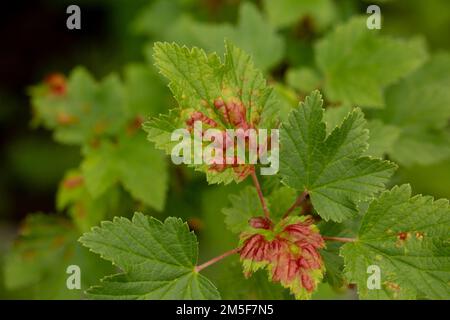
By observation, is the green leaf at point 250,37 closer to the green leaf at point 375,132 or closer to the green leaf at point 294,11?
the green leaf at point 294,11

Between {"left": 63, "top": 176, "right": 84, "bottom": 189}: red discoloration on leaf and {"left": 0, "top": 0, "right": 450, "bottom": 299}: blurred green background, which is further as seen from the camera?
{"left": 0, "top": 0, "right": 450, "bottom": 299}: blurred green background

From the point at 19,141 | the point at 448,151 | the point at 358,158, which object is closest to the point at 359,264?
the point at 358,158

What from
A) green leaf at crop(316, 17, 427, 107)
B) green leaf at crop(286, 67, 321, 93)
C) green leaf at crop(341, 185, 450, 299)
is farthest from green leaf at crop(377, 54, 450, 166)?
green leaf at crop(341, 185, 450, 299)

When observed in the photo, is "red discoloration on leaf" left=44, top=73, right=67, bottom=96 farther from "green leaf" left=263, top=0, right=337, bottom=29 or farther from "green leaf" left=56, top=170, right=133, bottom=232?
"green leaf" left=263, top=0, right=337, bottom=29

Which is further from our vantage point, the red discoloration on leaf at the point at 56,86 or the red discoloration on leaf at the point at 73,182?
the red discoloration on leaf at the point at 56,86

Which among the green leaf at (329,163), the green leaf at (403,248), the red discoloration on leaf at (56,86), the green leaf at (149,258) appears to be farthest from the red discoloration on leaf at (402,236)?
the red discoloration on leaf at (56,86)

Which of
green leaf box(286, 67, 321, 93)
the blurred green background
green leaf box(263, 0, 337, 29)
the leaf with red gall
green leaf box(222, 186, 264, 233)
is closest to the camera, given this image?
the leaf with red gall

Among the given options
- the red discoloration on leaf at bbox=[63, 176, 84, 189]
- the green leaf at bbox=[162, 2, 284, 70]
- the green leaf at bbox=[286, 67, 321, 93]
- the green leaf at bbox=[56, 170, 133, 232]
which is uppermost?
the green leaf at bbox=[162, 2, 284, 70]
